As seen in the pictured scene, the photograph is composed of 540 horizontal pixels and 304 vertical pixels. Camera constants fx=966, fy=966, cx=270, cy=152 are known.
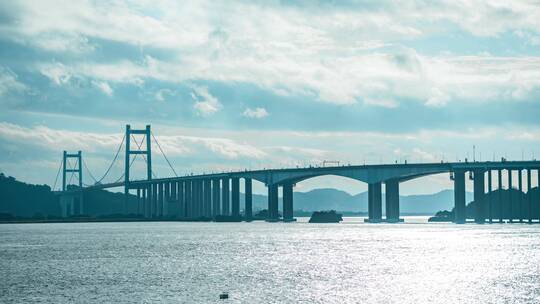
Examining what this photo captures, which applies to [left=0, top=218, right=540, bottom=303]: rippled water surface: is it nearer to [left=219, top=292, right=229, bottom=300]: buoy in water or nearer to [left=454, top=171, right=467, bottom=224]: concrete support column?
[left=219, top=292, right=229, bottom=300]: buoy in water

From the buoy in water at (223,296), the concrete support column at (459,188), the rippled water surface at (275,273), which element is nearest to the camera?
the buoy in water at (223,296)

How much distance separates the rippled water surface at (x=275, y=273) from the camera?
197ft

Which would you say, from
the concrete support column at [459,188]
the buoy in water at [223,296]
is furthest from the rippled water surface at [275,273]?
the concrete support column at [459,188]

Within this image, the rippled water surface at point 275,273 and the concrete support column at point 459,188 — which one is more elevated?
the concrete support column at point 459,188

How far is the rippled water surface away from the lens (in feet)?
197

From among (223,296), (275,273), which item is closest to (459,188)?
(275,273)

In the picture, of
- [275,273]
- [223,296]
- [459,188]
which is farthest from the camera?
[459,188]

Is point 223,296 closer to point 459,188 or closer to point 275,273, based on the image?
point 275,273

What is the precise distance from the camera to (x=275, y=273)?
7494 centimetres

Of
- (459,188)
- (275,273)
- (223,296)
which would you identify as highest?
(459,188)

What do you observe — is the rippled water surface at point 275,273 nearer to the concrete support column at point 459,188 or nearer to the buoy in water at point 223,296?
the buoy in water at point 223,296

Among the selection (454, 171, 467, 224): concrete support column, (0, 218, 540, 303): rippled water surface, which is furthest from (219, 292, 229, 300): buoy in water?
Answer: (454, 171, 467, 224): concrete support column

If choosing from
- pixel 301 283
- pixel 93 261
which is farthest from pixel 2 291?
pixel 93 261

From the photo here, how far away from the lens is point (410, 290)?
62.4m
